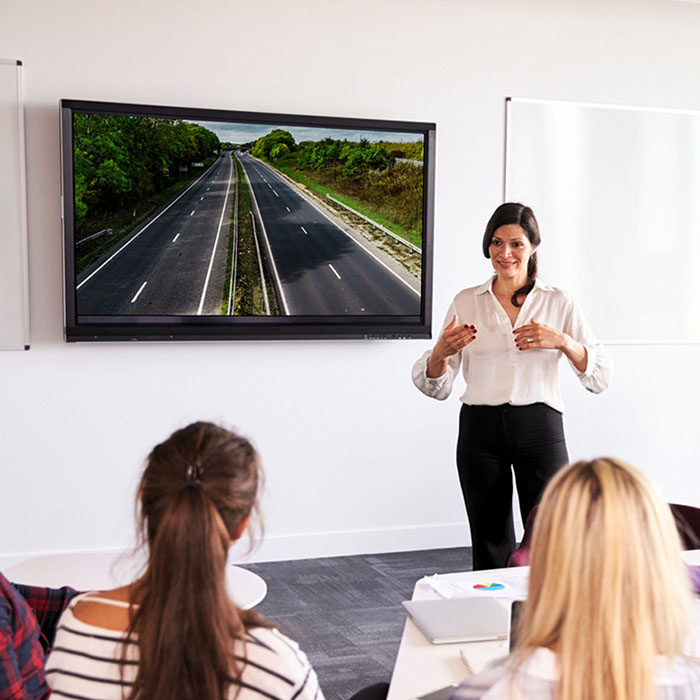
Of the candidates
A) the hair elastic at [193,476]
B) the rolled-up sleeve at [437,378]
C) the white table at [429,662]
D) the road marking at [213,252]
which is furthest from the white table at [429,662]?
the road marking at [213,252]

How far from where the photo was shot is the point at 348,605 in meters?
3.87

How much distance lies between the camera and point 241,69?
426 centimetres

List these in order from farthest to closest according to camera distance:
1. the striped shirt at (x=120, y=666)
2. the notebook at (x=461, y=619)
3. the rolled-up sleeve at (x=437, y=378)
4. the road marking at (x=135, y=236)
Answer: the road marking at (x=135, y=236)
the rolled-up sleeve at (x=437, y=378)
the notebook at (x=461, y=619)
the striped shirt at (x=120, y=666)

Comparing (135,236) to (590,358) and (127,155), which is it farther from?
(590,358)

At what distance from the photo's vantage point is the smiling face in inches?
121

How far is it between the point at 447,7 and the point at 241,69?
118 centimetres

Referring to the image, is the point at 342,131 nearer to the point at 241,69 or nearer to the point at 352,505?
the point at 241,69

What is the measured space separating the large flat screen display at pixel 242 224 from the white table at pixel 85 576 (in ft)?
4.70

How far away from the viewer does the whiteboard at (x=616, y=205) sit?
4723 millimetres

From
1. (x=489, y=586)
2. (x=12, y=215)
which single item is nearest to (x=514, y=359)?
(x=489, y=586)

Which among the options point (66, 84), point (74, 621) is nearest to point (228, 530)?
point (74, 621)

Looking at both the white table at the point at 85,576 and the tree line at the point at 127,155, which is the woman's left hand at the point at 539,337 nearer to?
the white table at the point at 85,576

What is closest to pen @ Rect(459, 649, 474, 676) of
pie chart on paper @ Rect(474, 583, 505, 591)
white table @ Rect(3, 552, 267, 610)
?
pie chart on paper @ Rect(474, 583, 505, 591)

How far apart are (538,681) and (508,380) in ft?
6.54
